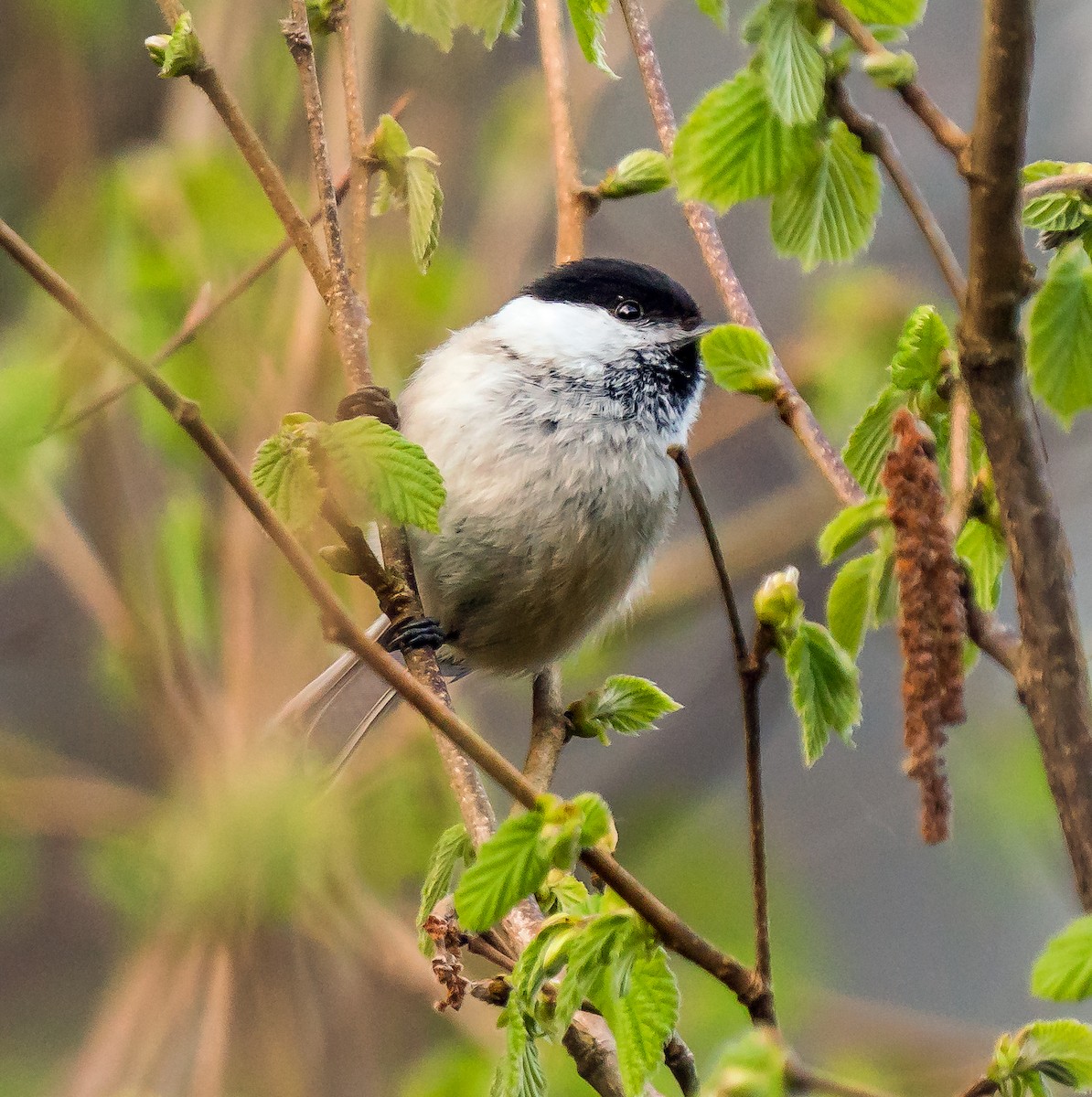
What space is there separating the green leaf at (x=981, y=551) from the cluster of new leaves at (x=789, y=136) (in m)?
0.17

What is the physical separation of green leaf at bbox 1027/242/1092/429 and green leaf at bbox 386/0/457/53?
53 centimetres

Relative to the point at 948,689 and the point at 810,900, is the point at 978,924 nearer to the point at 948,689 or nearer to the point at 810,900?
the point at 810,900

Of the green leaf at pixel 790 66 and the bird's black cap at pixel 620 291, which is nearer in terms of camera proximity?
the green leaf at pixel 790 66

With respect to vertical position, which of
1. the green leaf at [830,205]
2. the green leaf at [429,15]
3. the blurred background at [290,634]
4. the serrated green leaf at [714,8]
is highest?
the green leaf at [429,15]

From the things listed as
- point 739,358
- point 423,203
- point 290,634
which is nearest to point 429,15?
point 423,203

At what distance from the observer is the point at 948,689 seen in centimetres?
53

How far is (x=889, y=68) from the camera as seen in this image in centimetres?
56

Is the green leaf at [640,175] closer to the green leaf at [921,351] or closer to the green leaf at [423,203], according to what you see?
the green leaf at [423,203]

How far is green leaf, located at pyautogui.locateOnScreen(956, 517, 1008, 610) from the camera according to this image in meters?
0.71

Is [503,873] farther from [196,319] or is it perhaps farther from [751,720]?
[196,319]

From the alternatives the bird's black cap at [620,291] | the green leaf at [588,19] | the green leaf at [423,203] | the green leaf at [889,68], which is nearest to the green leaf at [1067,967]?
the green leaf at [889,68]

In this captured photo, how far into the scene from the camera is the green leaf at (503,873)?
60 cm

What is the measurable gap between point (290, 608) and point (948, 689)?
4.85 feet

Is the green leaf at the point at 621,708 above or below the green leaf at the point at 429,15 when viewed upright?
below
